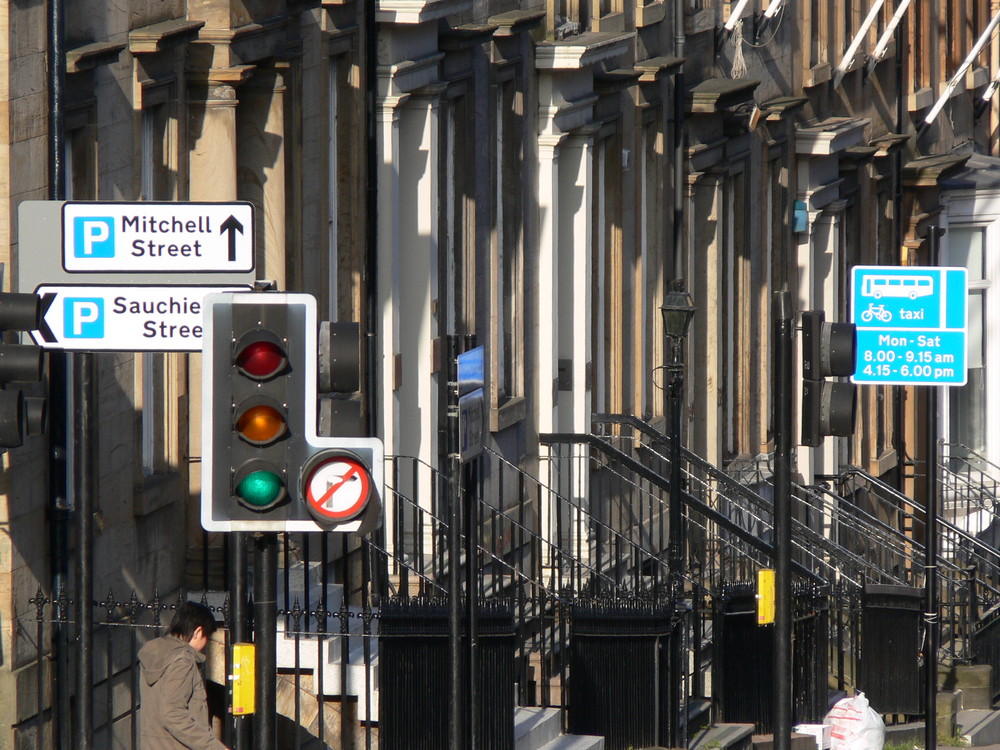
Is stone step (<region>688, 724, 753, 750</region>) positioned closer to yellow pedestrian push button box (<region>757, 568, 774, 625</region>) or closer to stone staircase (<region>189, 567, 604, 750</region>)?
yellow pedestrian push button box (<region>757, 568, 774, 625</region>)

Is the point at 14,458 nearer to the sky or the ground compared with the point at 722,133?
nearer to the ground

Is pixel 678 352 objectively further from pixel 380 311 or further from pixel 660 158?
pixel 660 158

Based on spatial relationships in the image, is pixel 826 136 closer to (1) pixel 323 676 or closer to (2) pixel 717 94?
(2) pixel 717 94

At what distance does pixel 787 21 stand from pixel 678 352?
10372mm

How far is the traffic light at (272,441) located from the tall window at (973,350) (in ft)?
73.0

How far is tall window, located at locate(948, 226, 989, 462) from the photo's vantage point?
2912 cm

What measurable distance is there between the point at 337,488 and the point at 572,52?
421 inches

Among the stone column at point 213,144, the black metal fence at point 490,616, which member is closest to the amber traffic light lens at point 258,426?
the black metal fence at point 490,616

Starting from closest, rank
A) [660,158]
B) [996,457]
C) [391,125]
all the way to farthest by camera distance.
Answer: [391,125] < [660,158] < [996,457]

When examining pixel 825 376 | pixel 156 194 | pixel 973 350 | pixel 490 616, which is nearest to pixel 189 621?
pixel 490 616

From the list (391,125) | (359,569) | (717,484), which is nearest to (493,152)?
(391,125)

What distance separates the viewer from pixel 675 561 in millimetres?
15453

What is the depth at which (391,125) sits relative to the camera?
1503cm

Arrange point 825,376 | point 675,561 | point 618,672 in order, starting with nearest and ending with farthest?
point 825,376, point 618,672, point 675,561
